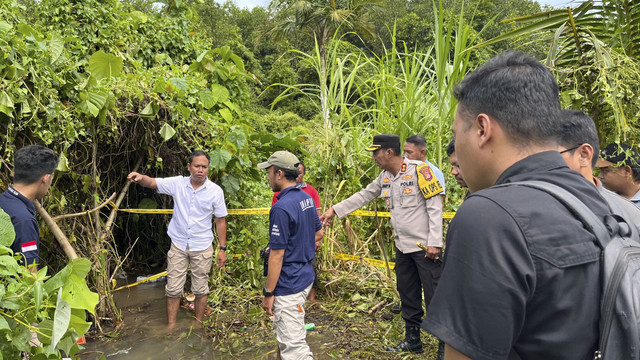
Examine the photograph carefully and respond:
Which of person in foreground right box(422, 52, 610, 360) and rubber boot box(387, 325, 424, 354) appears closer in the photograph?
person in foreground right box(422, 52, 610, 360)

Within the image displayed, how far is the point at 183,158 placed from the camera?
5836mm

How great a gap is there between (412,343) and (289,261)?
161 cm

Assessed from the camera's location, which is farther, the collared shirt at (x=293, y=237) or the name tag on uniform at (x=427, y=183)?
the name tag on uniform at (x=427, y=183)

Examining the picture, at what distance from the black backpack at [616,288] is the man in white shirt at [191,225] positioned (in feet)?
14.1

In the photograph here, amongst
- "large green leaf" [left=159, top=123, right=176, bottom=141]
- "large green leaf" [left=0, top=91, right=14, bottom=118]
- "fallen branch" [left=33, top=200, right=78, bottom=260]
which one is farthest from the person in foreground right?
"large green leaf" [left=159, top=123, right=176, bottom=141]

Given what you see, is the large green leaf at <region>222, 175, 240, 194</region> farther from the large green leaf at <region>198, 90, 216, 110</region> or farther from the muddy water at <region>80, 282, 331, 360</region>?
the muddy water at <region>80, 282, 331, 360</region>

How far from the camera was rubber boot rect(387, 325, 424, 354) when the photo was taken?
402cm

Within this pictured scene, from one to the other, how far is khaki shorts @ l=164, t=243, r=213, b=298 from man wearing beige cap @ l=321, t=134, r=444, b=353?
1617 mm

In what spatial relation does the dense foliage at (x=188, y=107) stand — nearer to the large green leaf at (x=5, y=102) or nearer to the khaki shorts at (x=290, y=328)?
the large green leaf at (x=5, y=102)

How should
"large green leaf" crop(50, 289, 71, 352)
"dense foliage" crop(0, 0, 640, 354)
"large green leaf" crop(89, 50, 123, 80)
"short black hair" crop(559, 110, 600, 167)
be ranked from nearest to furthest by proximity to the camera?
"large green leaf" crop(50, 289, 71, 352), "short black hair" crop(559, 110, 600, 167), "dense foliage" crop(0, 0, 640, 354), "large green leaf" crop(89, 50, 123, 80)

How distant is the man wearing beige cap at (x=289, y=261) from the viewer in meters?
3.27

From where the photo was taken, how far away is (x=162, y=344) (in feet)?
14.5

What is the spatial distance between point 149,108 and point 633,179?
462 centimetres

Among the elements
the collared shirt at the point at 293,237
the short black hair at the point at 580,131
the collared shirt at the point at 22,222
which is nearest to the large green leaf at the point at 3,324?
the collared shirt at the point at 22,222
